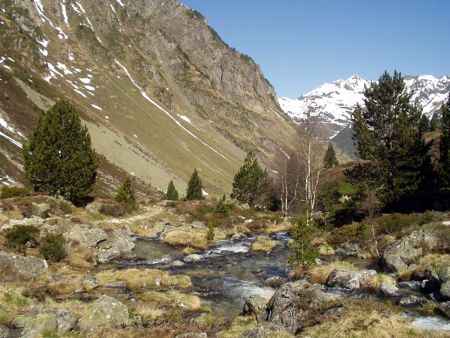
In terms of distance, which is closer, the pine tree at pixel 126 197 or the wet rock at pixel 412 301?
the wet rock at pixel 412 301

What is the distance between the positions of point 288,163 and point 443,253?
139 ft

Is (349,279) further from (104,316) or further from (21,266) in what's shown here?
(21,266)

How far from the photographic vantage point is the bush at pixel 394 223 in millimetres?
38188

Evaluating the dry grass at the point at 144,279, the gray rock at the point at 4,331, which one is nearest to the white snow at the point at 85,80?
the dry grass at the point at 144,279

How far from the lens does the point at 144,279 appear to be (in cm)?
2586

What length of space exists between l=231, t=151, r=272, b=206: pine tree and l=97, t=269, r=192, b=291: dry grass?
55.6 metres

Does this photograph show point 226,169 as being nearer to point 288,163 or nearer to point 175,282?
point 288,163

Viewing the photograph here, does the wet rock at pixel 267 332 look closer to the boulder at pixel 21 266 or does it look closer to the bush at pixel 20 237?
the boulder at pixel 21 266

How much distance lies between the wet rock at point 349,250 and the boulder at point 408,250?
235 inches

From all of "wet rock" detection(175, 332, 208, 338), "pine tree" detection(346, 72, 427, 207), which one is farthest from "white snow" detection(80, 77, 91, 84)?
"wet rock" detection(175, 332, 208, 338)

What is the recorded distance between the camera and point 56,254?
2997cm

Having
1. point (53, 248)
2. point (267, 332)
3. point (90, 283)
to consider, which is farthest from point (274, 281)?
point (53, 248)

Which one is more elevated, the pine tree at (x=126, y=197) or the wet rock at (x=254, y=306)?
the wet rock at (x=254, y=306)

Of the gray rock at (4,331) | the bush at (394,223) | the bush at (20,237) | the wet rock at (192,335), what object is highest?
the bush at (394,223)
